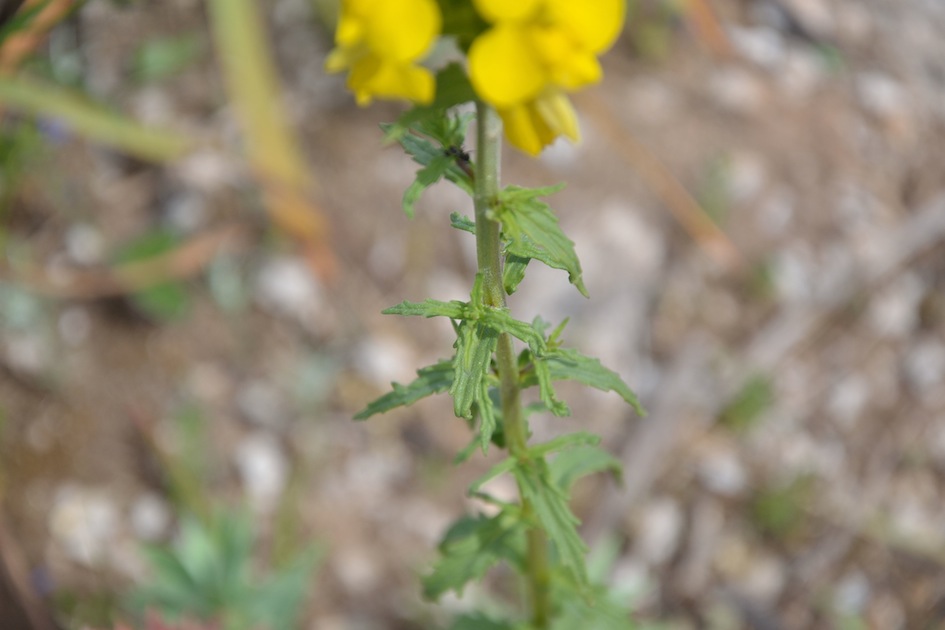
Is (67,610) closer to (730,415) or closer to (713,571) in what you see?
(713,571)

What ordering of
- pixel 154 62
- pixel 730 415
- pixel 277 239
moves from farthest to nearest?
pixel 154 62 → pixel 277 239 → pixel 730 415

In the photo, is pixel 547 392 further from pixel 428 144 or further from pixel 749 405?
pixel 749 405

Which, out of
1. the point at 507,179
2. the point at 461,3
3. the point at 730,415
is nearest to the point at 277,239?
the point at 507,179

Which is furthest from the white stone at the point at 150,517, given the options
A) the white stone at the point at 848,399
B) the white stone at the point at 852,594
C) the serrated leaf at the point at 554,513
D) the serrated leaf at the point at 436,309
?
the white stone at the point at 848,399

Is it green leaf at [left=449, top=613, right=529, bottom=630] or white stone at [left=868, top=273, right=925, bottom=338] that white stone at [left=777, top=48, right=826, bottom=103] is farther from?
green leaf at [left=449, top=613, right=529, bottom=630]

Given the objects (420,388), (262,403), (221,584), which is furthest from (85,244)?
(420,388)

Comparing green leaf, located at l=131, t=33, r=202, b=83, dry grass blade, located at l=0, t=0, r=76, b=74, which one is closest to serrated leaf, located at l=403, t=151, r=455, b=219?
dry grass blade, located at l=0, t=0, r=76, b=74
